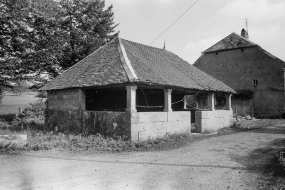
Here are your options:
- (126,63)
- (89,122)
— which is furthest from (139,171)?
(126,63)

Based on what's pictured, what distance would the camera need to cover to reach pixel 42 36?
1892 cm

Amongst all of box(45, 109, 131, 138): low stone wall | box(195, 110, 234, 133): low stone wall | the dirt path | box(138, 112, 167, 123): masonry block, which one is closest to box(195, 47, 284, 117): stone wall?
box(195, 110, 234, 133): low stone wall

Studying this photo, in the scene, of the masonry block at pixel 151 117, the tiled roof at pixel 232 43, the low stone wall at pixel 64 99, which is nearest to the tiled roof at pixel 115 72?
the low stone wall at pixel 64 99

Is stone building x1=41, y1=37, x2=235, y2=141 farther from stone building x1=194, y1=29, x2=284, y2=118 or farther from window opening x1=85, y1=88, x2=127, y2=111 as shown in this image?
stone building x1=194, y1=29, x2=284, y2=118

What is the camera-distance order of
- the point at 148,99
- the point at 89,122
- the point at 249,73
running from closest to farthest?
the point at 89,122, the point at 148,99, the point at 249,73

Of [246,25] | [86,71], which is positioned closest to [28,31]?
[86,71]

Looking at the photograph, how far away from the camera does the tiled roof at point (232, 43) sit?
2462 cm

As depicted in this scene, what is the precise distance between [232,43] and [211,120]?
15584mm

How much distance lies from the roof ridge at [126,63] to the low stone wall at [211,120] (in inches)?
209

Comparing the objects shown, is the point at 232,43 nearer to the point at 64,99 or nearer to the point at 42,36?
the point at 42,36

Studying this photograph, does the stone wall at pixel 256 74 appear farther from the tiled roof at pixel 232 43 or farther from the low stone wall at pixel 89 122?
the low stone wall at pixel 89 122

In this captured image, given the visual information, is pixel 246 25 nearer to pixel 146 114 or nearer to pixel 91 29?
pixel 91 29

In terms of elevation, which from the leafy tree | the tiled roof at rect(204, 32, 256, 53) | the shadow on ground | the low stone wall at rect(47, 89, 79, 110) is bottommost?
the shadow on ground

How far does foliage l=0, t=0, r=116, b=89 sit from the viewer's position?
55.2ft
